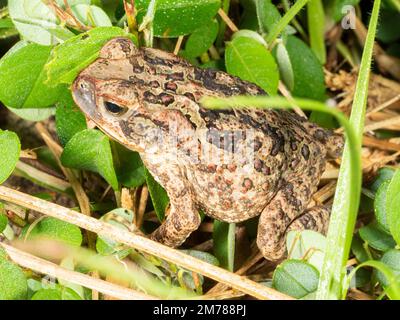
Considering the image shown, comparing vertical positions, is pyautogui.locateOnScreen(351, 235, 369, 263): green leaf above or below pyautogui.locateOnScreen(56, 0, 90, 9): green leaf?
below

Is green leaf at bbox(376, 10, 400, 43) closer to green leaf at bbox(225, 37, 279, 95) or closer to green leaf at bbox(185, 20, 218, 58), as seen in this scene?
green leaf at bbox(225, 37, 279, 95)

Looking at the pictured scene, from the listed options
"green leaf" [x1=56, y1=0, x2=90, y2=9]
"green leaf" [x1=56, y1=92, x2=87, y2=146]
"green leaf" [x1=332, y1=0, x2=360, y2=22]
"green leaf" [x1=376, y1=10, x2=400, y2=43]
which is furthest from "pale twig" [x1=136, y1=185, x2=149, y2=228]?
"green leaf" [x1=376, y1=10, x2=400, y2=43]

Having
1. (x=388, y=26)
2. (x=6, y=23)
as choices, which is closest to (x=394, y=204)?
(x=388, y=26)

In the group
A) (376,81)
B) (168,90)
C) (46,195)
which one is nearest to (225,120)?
(168,90)

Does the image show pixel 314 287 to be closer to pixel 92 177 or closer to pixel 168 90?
pixel 168 90

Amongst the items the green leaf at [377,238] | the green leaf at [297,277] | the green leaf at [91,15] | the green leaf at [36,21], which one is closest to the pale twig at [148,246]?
the green leaf at [297,277]

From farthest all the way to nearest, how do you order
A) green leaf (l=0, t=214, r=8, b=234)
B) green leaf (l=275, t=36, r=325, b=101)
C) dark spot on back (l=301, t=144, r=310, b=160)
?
green leaf (l=275, t=36, r=325, b=101)
dark spot on back (l=301, t=144, r=310, b=160)
green leaf (l=0, t=214, r=8, b=234)

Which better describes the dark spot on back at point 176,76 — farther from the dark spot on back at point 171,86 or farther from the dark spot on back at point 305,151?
the dark spot on back at point 305,151

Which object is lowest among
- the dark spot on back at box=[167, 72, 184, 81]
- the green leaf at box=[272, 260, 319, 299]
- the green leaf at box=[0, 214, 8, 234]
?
the green leaf at box=[272, 260, 319, 299]
